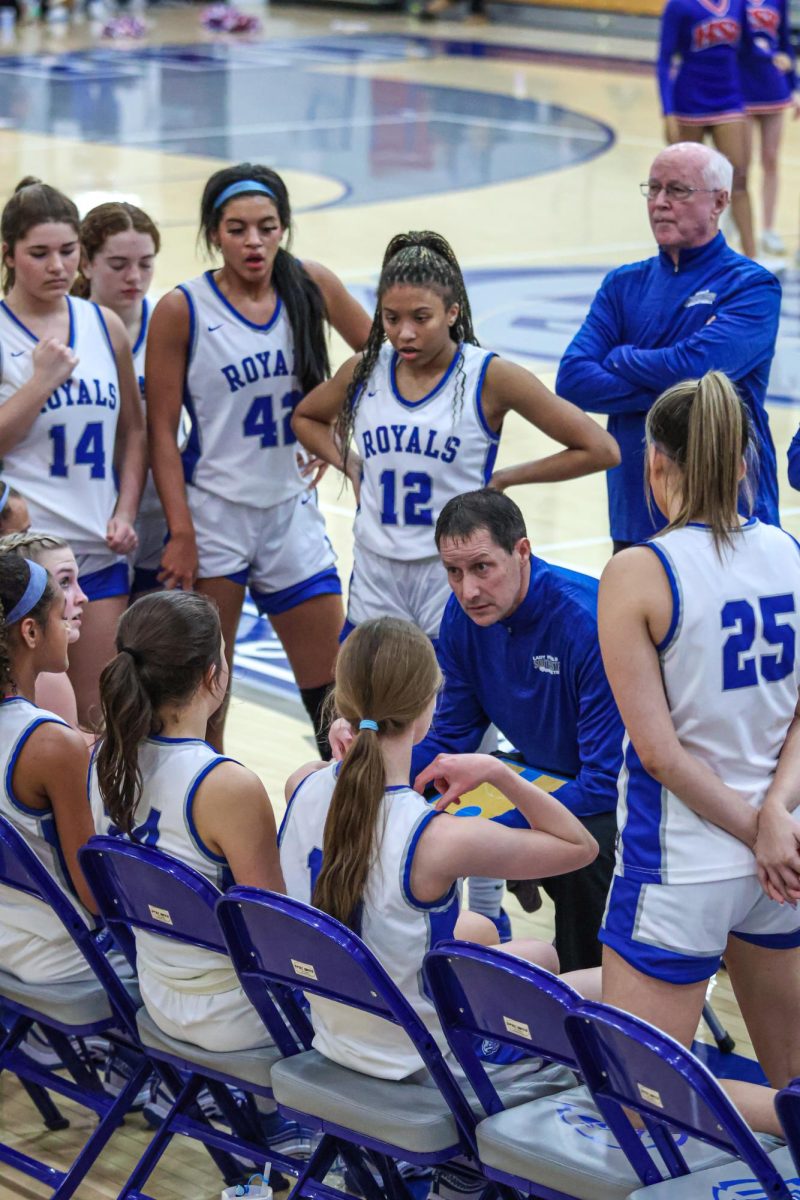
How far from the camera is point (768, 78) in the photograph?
11.5 metres

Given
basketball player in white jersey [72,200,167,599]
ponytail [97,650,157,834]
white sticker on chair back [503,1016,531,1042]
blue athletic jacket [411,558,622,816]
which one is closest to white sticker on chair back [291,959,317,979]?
white sticker on chair back [503,1016,531,1042]

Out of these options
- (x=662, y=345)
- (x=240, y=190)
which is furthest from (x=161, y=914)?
(x=662, y=345)

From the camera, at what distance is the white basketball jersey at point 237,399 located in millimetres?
4809

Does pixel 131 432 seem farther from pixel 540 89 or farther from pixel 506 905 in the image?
pixel 540 89

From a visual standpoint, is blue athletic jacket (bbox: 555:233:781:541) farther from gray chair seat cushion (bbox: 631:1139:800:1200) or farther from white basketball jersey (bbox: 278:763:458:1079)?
gray chair seat cushion (bbox: 631:1139:800:1200)

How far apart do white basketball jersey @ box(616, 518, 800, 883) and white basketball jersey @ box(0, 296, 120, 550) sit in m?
2.07

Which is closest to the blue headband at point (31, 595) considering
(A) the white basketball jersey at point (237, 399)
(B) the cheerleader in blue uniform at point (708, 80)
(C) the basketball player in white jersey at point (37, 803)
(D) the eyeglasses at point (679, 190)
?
(C) the basketball player in white jersey at point (37, 803)

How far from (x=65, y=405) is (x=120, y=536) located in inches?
14.2

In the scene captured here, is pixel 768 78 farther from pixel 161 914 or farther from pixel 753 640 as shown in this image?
pixel 161 914

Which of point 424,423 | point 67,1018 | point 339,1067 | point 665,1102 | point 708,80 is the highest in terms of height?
point 708,80

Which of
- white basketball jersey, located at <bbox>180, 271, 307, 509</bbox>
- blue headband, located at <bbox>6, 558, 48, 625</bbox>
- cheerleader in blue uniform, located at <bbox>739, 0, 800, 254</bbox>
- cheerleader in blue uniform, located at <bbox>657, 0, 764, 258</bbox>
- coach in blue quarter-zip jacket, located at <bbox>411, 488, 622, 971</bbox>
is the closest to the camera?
blue headband, located at <bbox>6, 558, 48, 625</bbox>

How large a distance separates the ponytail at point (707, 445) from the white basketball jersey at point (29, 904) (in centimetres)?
130

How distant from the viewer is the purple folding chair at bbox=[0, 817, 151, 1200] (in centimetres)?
332

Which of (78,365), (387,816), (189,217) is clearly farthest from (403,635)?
(189,217)
